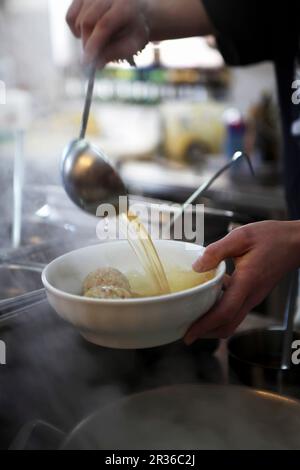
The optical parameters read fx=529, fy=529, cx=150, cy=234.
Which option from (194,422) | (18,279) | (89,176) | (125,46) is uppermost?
(125,46)

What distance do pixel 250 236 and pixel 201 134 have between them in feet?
6.94

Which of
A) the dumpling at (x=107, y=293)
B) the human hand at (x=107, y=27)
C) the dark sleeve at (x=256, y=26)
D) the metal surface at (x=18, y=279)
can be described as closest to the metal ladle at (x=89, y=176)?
the human hand at (x=107, y=27)

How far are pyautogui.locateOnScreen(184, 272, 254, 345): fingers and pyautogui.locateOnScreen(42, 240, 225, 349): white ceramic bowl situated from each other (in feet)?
0.06

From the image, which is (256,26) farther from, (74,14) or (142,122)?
(142,122)

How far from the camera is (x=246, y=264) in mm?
699

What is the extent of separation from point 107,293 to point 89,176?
15.0 inches

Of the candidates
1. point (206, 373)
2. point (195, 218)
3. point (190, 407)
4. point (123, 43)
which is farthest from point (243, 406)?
point (123, 43)

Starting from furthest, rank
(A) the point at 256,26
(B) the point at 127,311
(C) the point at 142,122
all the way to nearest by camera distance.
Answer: (C) the point at 142,122 < (A) the point at 256,26 < (B) the point at 127,311

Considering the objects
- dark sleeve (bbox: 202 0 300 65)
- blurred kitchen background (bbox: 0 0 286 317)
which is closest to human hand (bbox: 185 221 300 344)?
blurred kitchen background (bbox: 0 0 286 317)

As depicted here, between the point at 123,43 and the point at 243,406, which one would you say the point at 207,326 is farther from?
the point at 123,43

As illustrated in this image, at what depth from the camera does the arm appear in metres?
0.92

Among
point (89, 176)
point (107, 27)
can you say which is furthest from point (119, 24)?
point (89, 176)

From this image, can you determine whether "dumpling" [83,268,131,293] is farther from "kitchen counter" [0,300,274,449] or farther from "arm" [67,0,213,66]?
"arm" [67,0,213,66]

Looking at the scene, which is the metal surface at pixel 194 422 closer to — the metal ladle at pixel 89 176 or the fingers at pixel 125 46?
the metal ladle at pixel 89 176
